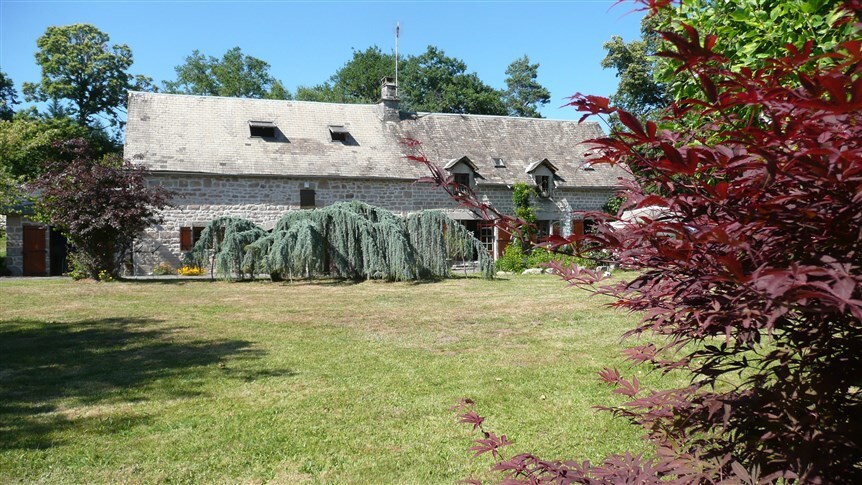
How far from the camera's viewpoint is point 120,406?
4.66 metres

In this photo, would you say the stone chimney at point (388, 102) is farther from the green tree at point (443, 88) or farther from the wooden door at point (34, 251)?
the green tree at point (443, 88)

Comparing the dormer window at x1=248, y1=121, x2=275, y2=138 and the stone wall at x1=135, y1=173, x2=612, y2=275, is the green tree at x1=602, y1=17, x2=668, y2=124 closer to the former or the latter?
the stone wall at x1=135, y1=173, x2=612, y2=275

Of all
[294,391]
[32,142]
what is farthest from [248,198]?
[294,391]

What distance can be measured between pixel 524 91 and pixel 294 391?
4383cm

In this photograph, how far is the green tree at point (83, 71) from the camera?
34.1 meters

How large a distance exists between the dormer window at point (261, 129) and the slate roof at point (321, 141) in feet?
0.88

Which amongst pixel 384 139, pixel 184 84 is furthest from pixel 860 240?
pixel 184 84

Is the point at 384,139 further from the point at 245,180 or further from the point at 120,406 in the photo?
the point at 120,406

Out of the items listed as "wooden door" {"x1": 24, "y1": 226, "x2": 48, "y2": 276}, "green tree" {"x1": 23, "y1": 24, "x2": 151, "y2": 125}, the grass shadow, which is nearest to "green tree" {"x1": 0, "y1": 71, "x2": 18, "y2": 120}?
"green tree" {"x1": 23, "y1": 24, "x2": 151, "y2": 125}

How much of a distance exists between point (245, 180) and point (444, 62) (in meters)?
27.0

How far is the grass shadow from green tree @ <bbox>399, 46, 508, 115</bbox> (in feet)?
114

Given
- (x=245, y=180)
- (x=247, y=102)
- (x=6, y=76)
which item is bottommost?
(x=245, y=180)

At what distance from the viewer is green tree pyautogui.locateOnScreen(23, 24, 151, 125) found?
112ft

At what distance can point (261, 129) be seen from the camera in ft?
68.9
